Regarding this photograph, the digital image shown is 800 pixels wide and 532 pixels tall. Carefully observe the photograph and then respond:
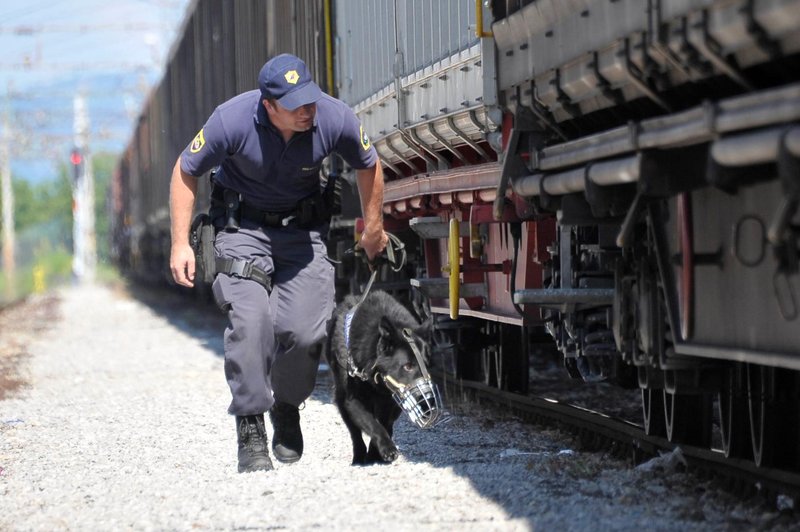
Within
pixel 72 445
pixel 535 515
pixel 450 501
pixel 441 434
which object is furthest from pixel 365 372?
pixel 72 445

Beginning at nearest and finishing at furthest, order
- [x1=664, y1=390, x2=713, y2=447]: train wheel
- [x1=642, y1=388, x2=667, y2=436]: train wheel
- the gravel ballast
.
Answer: the gravel ballast
[x1=664, y1=390, x2=713, y2=447]: train wheel
[x1=642, y1=388, x2=667, y2=436]: train wheel

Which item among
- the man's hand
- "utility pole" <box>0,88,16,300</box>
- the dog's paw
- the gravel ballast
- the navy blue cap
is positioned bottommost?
the gravel ballast

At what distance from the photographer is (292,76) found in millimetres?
6195

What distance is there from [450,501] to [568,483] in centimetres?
67

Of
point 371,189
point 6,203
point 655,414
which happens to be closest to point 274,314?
point 371,189

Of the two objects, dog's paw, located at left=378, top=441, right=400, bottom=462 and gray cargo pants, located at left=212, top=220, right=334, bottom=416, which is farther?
dog's paw, located at left=378, top=441, right=400, bottom=462

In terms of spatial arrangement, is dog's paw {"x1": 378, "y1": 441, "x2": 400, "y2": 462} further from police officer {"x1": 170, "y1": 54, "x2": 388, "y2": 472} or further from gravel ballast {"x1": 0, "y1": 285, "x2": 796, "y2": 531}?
Answer: police officer {"x1": 170, "y1": 54, "x2": 388, "y2": 472}

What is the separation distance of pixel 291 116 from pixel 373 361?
1111 mm

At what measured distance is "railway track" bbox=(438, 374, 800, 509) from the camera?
228 inches

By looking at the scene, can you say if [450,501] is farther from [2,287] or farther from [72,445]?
[2,287]

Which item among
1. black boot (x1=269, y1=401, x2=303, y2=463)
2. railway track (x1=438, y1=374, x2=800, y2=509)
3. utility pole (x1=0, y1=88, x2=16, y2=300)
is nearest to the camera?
railway track (x1=438, y1=374, x2=800, y2=509)

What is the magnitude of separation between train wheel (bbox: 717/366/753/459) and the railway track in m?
0.09

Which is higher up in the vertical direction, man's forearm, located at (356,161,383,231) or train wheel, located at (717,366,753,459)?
man's forearm, located at (356,161,383,231)

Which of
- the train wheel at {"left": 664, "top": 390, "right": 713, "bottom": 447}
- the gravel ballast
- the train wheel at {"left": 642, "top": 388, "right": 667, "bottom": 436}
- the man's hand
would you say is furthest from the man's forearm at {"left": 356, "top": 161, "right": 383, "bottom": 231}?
the train wheel at {"left": 642, "top": 388, "right": 667, "bottom": 436}
